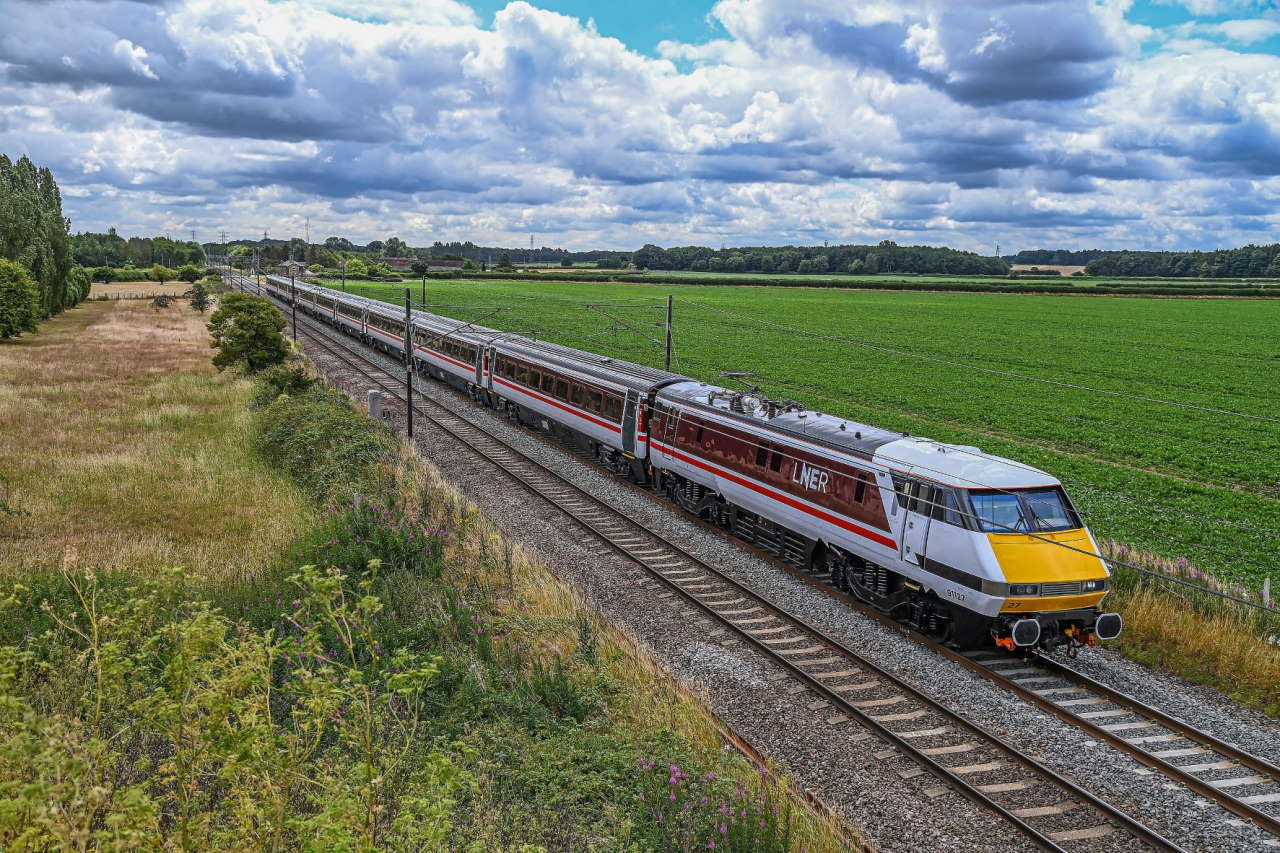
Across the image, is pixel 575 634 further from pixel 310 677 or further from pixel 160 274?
pixel 160 274

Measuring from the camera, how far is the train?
512 inches

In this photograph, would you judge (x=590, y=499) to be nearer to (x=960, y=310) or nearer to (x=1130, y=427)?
(x=1130, y=427)

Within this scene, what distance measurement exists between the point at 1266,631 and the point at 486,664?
40.7 feet

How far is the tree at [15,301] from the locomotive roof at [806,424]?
192ft

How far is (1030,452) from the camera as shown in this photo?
31484 millimetres

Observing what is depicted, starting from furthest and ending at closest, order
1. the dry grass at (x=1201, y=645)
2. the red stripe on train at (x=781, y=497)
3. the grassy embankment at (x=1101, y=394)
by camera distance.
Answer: the grassy embankment at (x=1101, y=394)
the red stripe on train at (x=781, y=497)
the dry grass at (x=1201, y=645)

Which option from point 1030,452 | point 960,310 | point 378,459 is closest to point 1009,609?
point 378,459

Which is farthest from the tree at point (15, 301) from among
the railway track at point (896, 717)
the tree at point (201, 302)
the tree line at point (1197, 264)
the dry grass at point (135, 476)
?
the tree line at point (1197, 264)

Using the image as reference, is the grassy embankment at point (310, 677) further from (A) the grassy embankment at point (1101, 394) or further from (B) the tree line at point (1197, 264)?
(B) the tree line at point (1197, 264)

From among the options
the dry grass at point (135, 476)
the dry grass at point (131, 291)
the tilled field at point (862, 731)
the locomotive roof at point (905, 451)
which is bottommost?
the tilled field at point (862, 731)

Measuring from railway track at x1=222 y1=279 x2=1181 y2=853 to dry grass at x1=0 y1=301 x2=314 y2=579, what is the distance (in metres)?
7.85

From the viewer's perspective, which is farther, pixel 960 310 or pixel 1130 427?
pixel 960 310

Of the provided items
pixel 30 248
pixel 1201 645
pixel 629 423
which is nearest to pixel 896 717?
pixel 1201 645

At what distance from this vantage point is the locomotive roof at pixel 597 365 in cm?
2430
